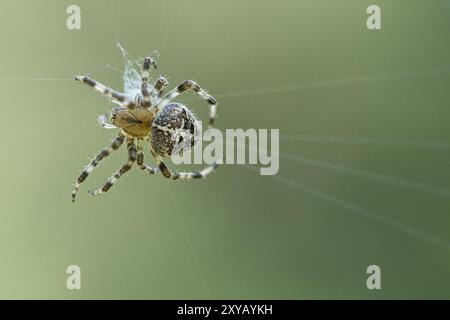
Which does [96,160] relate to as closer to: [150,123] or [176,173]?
[150,123]

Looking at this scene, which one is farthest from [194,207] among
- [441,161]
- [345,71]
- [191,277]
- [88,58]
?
[441,161]

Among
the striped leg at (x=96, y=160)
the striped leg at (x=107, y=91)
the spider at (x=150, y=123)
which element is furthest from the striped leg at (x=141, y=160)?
the striped leg at (x=107, y=91)

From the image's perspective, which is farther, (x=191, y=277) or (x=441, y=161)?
(x=441, y=161)

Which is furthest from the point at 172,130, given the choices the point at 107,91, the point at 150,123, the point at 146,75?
the point at 107,91

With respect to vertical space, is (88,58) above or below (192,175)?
above

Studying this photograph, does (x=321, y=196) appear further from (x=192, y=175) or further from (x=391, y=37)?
(x=192, y=175)

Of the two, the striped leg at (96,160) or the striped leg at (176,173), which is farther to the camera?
the striped leg at (176,173)

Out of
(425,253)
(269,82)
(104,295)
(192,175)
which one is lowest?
(104,295)

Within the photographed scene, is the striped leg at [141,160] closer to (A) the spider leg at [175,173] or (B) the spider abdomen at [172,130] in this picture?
(A) the spider leg at [175,173]
